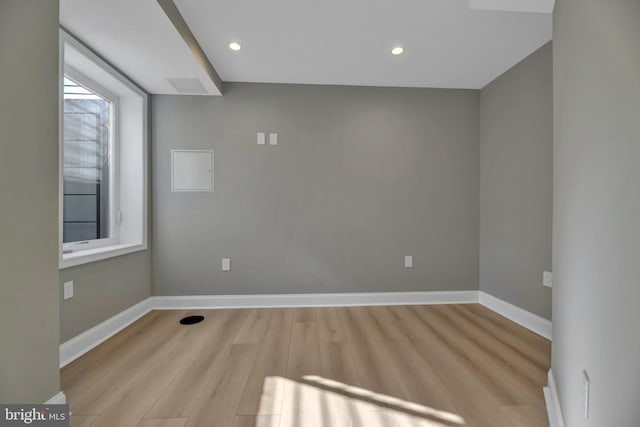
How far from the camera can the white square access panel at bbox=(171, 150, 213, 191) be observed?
9.19ft

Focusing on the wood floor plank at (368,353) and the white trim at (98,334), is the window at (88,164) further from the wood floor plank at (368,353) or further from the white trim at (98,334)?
the wood floor plank at (368,353)

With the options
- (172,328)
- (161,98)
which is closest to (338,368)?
(172,328)

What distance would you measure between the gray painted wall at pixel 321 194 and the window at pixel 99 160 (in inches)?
8.1

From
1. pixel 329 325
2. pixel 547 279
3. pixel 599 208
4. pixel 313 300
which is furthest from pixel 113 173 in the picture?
pixel 547 279

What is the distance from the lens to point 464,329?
2285 millimetres

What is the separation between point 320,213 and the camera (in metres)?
2.88

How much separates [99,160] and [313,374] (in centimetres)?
263

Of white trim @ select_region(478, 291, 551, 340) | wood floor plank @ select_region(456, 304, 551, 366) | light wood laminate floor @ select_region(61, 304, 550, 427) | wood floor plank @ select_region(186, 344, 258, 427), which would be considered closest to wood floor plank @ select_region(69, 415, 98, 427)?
light wood laminate floor @ select_region(61, 304, 550, 427)

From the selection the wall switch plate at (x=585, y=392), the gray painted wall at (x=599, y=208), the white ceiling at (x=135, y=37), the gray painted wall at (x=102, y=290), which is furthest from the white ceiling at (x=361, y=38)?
the wall switch plate at (x=585, y=392)

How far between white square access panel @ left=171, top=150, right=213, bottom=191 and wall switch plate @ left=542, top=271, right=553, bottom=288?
3.28m

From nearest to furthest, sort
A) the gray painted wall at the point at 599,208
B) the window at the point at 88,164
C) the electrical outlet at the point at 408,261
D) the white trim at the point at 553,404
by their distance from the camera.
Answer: the gray painted wall at the point at 599,208 → the white trim at the point at 553,404 → the window at the point at 88,164 → the electrical outlet at the point at 408,261

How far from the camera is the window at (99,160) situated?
1.98 metres

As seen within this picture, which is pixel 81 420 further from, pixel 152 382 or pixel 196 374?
pixel 196 374

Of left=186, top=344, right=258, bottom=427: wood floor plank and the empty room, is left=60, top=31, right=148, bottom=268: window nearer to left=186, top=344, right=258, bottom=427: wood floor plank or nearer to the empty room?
the empty room
